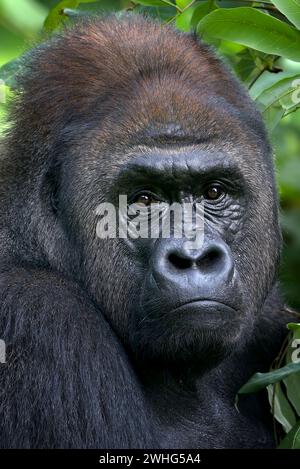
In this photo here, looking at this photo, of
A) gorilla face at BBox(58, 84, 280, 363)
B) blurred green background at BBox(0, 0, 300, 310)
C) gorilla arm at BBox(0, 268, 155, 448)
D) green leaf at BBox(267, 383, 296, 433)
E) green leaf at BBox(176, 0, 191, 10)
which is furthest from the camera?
blurred green background at BBox(0, 0, 300, 310)

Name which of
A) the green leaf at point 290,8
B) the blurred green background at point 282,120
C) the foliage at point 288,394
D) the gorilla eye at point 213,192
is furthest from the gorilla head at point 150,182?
the blurred green background at point 282,120

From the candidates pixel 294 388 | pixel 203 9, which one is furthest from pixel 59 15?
pixel 294 388

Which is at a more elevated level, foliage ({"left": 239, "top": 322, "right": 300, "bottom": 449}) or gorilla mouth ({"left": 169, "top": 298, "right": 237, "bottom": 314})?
gorilla mouth ({"left": 169, "top": 298, "right": 237, "bottom": 314})

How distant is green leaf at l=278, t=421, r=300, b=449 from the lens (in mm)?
5777

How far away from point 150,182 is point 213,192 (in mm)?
372

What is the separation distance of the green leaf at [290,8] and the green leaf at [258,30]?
0.08 meters

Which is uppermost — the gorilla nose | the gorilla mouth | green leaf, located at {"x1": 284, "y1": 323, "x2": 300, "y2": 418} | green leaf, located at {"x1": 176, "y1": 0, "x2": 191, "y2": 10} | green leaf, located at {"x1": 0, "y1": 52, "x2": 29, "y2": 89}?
green leaf, located at {"x1": 176, "y1": 0, "x2": 191, "y2": 10}

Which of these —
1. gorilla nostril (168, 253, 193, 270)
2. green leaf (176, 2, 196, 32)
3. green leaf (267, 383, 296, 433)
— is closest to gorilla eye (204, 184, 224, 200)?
gorilla nostril (168, 253, 193, 270)

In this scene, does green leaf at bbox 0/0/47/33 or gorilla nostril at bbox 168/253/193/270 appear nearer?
gorilla nostril at bbox 168/253/193/270

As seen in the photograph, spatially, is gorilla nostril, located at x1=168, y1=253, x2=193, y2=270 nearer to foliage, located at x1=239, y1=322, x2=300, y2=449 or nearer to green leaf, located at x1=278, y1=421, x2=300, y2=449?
foliage, located at x1=239, y1=322, x2=300, y2=449

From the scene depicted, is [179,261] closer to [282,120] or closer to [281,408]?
[281,408]

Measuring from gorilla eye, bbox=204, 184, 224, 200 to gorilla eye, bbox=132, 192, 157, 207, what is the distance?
311mm

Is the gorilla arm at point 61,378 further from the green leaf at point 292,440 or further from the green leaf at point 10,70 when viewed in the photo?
the green leaf at point 10,70
